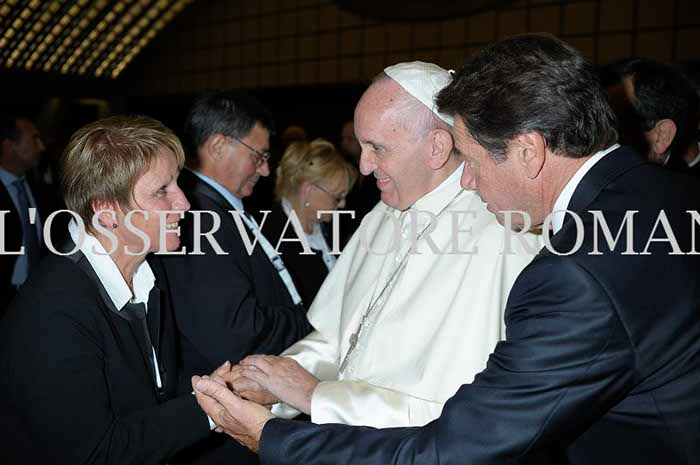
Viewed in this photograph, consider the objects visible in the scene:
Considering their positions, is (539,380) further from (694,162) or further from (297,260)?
(297,260)

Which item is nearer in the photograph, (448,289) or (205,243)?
(448,289)

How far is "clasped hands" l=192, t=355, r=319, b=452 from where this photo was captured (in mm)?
1776

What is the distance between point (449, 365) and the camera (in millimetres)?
1898

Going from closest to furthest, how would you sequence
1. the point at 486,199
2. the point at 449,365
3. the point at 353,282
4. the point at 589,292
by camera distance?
the point at 589,292 < the point at 486,199 < the point at 449,365 < the point at 353,282

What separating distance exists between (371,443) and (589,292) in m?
0.57

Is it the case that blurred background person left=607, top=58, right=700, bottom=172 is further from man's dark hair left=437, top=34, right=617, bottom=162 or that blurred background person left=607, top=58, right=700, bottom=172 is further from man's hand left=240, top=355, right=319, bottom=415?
man's hand left=240, top=355, right=319, bottom=415

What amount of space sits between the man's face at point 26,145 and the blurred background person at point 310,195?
2503mm

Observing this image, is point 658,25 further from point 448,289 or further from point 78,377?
point 78,377

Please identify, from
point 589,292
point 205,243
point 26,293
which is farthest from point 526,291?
point 205,243

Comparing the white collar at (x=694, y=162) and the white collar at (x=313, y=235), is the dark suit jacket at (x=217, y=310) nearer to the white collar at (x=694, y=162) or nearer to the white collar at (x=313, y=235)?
the white collar at (x=313, y=235)

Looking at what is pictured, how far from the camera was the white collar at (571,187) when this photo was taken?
1.42 metres

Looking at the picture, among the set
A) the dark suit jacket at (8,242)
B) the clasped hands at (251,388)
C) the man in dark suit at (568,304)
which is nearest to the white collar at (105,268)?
the clasped hands at (251,388)

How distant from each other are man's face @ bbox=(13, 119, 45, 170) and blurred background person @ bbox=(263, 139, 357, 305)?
2.50 m

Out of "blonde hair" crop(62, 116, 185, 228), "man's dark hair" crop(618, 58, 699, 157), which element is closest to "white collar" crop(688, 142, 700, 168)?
"man's dark hair" crop(618, 58, 699, 157)
